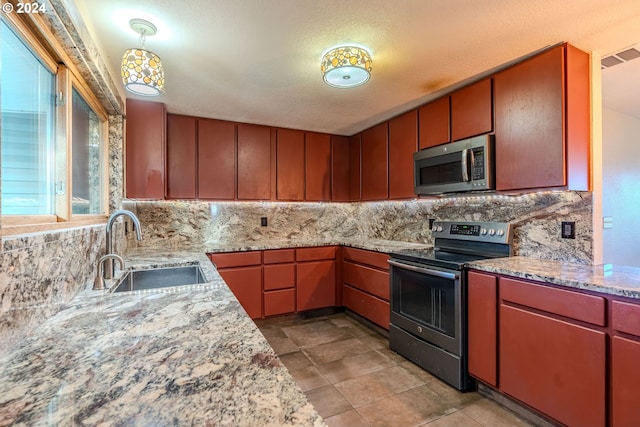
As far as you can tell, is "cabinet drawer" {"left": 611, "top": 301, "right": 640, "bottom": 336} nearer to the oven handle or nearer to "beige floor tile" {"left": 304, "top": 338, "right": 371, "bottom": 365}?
the oven handle

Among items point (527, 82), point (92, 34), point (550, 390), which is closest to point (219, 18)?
point (92, 34)

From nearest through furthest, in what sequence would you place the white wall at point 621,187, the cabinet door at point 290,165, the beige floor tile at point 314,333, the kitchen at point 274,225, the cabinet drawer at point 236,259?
the kitchen at point 274,225 < the beige floor tile at point 314,333 < the cabinet drawer at point 236,259 < the white wall at point 621,187 < the cabinet door at point 290,165

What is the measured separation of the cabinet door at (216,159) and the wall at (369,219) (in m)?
0.28

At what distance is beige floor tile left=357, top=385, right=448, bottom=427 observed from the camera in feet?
5.74

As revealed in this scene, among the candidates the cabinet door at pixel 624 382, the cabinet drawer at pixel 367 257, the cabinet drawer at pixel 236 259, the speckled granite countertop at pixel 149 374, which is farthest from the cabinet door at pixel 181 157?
the cabinet door at pixel 624 382

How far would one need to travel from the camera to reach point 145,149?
9.07 ft

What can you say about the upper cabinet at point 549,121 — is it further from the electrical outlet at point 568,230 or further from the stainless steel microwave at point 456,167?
the electrical outlet at point 568,230

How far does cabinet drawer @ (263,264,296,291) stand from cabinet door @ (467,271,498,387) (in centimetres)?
185

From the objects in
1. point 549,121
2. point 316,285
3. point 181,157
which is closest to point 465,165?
point 549,121

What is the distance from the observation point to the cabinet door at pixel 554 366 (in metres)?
1.43

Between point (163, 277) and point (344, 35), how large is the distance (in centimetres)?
198

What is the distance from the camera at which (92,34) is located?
1.61m

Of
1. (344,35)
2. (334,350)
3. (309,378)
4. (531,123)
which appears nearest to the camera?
(344,35)

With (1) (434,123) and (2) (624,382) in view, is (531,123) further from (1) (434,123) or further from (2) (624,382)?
(2) (624,382)
